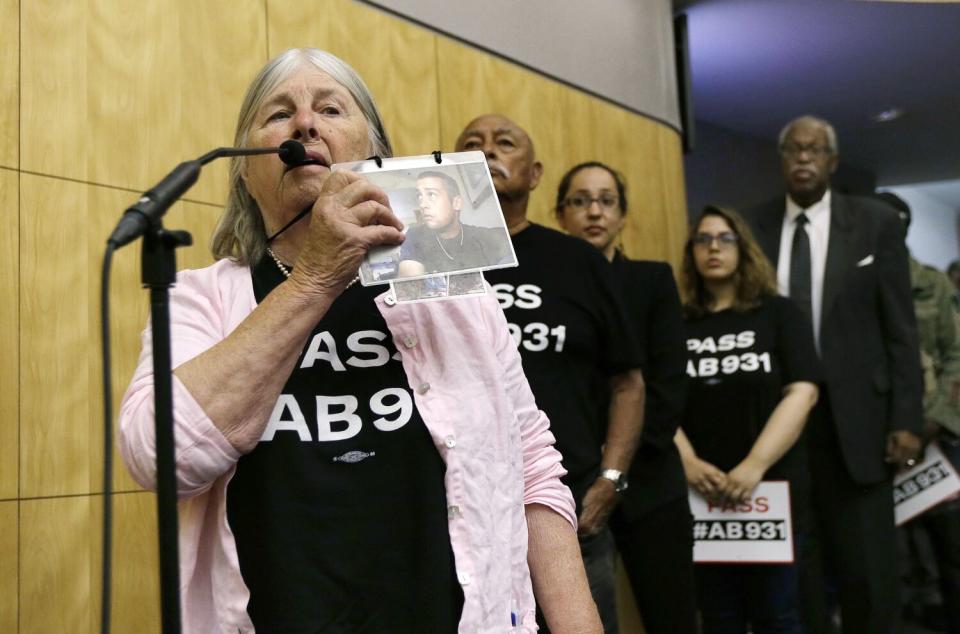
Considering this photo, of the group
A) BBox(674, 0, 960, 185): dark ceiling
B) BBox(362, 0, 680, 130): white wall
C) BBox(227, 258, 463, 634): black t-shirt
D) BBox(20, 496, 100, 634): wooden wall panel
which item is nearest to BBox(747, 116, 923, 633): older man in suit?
BBox(362, 0, 680, 130): white wall

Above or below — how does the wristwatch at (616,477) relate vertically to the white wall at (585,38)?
below

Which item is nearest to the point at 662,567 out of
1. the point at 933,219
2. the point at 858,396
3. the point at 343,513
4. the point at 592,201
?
the point at 592,201

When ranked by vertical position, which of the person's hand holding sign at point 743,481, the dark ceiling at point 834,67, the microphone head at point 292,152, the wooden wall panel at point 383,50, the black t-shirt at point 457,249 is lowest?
the person's hand holding sign at point 743,481

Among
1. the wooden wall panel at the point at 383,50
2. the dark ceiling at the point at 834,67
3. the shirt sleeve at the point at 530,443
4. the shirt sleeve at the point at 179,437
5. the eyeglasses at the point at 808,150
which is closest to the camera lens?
the shirt sleeve at the point at 179,437

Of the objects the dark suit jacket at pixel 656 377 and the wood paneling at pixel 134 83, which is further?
the dark suit jacket at pixel 656 377

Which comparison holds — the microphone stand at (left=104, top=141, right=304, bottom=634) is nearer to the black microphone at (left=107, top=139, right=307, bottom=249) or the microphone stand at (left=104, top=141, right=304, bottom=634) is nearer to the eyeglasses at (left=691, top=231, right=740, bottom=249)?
the black microphone at (left=107, top=139, right=307, bottom=249)

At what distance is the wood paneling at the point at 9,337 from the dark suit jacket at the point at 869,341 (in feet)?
8.99

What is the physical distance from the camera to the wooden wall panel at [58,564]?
7.25ft

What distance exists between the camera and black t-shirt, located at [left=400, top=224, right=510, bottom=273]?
1.24 metres

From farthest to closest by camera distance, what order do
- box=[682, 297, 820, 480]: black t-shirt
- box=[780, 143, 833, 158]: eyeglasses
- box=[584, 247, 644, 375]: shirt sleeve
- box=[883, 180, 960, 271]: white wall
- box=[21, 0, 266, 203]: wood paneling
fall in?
box=[883, 180, 960, 271]: white wall → box=[780, 143, 833, 158]: eyeglasses → box=[682, 297, 820, 480]: black t-shirt → box=[584, 247, 644, 375]: shirt sleeve → box=[21, 0, 266, 203]: wood paneling

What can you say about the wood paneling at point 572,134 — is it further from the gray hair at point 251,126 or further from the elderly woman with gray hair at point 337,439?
the elderly woman with gray hair at point 337,439

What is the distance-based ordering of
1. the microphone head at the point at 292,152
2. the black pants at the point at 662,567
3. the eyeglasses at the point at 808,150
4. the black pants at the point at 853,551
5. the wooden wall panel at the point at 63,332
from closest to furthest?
1. the microphone head at the point at 292,152
2. the wooden wall panel at the point at 63,332
3. the black pants at the point at 662,567
4. the black pants at the point at 853,551
5. the eyeglasses at the point at 808,150

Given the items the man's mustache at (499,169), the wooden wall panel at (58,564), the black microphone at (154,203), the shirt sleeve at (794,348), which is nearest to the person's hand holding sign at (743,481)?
the shirt sleeve at (794,348)

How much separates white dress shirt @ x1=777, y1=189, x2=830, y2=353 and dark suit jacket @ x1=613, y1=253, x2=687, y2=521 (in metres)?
0.99
